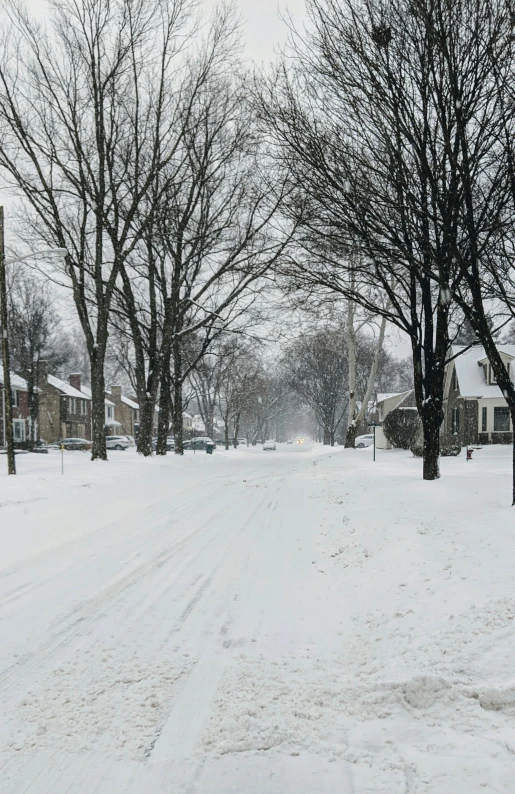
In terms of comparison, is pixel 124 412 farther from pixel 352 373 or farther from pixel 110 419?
pixel 352 373

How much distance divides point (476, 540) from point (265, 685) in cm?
396

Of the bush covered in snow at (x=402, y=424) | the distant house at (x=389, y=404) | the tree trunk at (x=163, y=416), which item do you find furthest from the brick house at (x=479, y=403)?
the tree trunk at (x=163, y=416)

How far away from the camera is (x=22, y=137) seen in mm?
22234

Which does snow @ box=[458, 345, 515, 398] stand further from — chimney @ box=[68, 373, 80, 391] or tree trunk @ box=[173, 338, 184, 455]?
chimney @ box=[68, 373, 80, 391]

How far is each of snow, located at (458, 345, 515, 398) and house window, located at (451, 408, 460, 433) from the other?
8.53ft

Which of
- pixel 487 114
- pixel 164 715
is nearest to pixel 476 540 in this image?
pixel 164 715

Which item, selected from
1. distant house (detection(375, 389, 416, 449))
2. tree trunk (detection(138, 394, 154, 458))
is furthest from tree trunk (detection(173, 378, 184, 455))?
distant house (detection(375, 389, 416, 449))

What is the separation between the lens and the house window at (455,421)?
38594 millimetres

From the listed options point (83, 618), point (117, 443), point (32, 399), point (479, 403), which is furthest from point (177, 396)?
point (83, 618)

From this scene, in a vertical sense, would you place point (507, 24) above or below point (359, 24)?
below

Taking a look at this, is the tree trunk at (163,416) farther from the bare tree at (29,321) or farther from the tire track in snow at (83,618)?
the tire track in snow at (83,618)

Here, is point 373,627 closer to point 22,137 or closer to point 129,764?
point 129,764

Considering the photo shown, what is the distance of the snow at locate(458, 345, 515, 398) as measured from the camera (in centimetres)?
3547

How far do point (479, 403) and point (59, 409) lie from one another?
4237 cm
